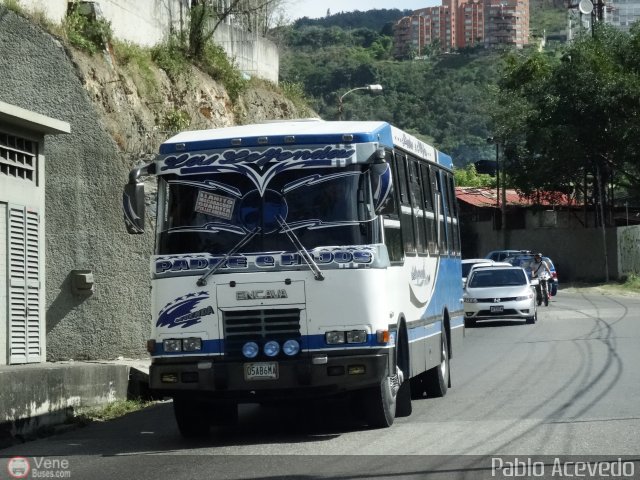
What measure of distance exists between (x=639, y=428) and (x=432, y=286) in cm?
409

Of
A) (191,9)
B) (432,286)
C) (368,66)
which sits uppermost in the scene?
(368,66)

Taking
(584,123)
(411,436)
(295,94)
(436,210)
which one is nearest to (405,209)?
(436,210)

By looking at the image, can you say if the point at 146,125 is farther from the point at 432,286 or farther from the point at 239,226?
the point at 239,226

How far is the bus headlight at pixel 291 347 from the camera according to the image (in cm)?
1158

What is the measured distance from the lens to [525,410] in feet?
44.0

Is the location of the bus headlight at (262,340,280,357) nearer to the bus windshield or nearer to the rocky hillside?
the bus windshield

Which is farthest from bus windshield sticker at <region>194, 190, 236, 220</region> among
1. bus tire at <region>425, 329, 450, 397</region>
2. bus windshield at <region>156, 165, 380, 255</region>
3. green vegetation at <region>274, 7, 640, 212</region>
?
green vegetation at <region>274, 7, 640, 212</region>

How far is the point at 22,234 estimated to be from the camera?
656 inches

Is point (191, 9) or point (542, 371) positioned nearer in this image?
point (542, 371)

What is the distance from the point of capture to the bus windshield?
11773mm

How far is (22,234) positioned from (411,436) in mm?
7274

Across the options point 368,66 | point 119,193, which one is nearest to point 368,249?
point 119,193

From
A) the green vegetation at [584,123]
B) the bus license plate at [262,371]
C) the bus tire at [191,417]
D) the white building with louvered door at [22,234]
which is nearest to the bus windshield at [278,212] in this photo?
the bus license plate at [262,371]

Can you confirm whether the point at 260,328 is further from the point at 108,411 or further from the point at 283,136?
the point at 108,411
